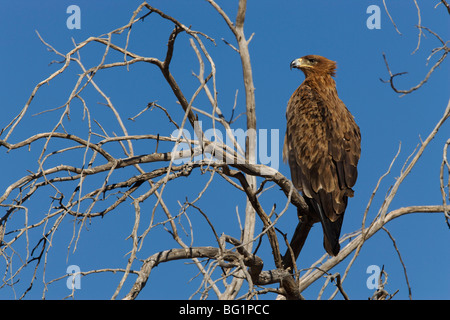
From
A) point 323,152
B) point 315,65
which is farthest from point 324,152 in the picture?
point 315,65

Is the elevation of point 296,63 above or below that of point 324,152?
above

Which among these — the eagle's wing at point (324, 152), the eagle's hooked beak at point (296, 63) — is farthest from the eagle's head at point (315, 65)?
the eagle's wing at point (324, 152)

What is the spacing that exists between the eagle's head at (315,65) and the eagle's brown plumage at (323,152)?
0.24 metres

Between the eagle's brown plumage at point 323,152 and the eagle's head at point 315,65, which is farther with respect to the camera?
the eagle's head at point 315,65

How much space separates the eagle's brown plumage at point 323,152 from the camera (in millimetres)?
5418

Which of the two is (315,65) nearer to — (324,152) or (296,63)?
(296,63)

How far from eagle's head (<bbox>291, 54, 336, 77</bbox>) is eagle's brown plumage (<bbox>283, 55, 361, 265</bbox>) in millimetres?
239

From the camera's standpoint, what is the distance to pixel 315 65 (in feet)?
22.9

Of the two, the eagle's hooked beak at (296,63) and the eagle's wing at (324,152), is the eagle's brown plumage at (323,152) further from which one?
the eagle's hooked beak at (296,63)

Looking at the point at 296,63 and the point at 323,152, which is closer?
the point at 323,152

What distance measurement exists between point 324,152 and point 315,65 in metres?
1.60

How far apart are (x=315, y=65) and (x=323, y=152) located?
5.24 feet
